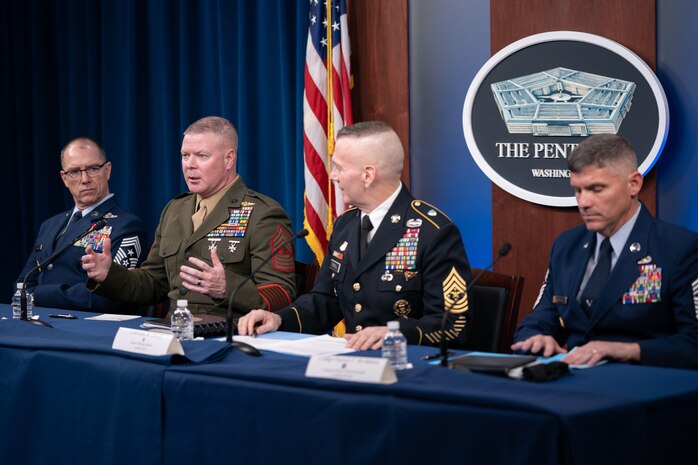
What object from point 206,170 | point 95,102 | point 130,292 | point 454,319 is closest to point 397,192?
point 454,319

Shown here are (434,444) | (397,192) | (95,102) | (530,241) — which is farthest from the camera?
(95,102)

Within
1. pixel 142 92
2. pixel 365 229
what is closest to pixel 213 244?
pixel 365 229

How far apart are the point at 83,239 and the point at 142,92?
1645 mm

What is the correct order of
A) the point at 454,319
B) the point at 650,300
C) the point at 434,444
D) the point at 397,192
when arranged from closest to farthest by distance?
the point at 434,444 < the point at 650,300 < the point at 454,319 < the point at 397,192

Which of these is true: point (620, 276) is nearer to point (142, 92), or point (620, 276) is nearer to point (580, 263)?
point (580, 263)

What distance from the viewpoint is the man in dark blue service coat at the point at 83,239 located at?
13.1 ft

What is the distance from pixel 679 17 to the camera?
3703 mm

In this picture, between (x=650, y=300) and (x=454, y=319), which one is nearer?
(x=650, y=300)

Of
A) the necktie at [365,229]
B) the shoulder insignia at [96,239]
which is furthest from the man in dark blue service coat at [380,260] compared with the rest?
the shoulder insignia at [96,239]

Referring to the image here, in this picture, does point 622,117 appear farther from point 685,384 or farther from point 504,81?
point 685,384

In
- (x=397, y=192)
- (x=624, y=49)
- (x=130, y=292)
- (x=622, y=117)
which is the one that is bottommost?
(x=130, y=292)

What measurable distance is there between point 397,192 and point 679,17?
56.0 inches

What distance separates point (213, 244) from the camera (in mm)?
3729

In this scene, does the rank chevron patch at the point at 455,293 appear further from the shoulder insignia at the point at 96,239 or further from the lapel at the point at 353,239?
the shoulder insignia at the point at 96,239
